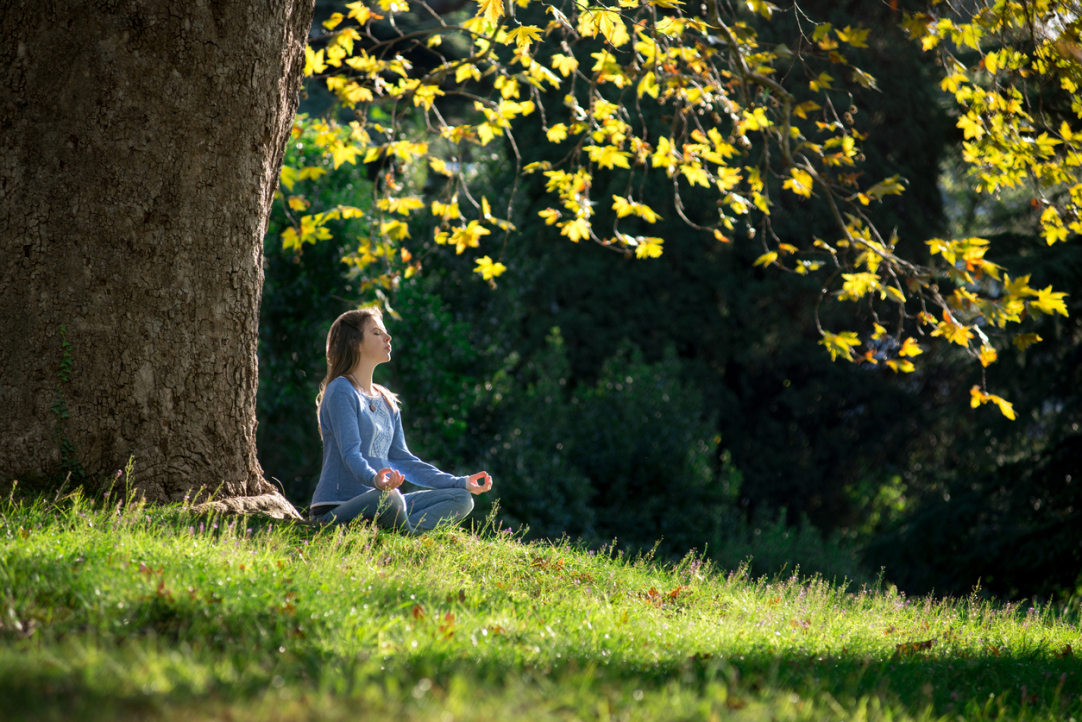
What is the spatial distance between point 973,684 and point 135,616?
3.65 meters

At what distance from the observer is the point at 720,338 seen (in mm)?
18703

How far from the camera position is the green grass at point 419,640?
2713 millimetres

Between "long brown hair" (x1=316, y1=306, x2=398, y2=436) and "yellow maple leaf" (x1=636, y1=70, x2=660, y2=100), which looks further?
"yellow maple leaf" (x1=636, y1=70, x2=660, y2=100)

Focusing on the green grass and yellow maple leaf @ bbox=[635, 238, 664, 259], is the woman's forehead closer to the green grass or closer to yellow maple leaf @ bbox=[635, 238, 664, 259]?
the green grass

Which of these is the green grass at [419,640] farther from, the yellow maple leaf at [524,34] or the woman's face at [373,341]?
the yellow maple leaf at [524,34]

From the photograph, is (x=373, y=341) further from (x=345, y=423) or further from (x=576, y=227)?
(x=576, y=227)

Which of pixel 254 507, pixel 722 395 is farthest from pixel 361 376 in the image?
pixel 722 395

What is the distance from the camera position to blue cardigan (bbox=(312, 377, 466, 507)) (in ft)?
18.9

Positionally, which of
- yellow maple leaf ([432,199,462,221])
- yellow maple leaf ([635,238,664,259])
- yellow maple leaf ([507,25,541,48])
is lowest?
yellow maple leaf ([432,199,462,221])

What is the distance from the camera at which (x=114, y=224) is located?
16.0 ft

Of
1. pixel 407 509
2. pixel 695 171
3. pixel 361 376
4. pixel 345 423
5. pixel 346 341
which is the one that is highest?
pixel 695 171

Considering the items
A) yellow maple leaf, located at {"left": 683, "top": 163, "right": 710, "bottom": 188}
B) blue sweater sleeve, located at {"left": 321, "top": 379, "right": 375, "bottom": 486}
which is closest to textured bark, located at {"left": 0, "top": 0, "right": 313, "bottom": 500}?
blue sweater sleeve, located at {"left": 321, "top": 379, "right": 375, "bottom": 486}

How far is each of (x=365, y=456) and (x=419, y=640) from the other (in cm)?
262

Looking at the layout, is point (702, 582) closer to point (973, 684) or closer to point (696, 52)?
point (973, 684)
